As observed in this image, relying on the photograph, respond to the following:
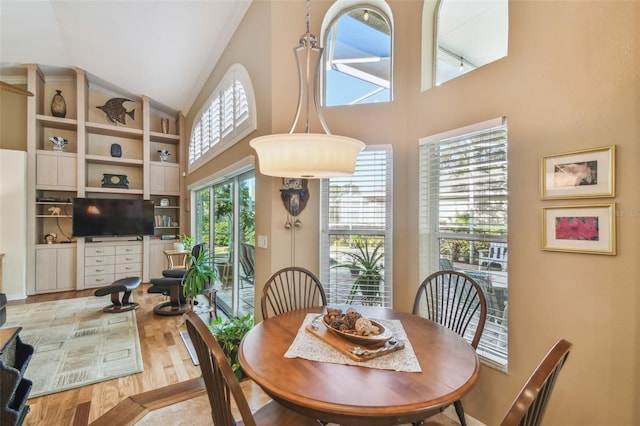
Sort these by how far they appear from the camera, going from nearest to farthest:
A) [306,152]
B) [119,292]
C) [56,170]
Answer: [306,152]
[119,292]
[56,170]

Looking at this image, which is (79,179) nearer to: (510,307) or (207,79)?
(207,79)

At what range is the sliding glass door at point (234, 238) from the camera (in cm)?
337

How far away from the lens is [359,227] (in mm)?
2631

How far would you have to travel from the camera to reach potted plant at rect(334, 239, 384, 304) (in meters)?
2.61

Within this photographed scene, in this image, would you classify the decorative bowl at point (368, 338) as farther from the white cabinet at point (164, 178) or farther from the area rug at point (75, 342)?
the white cabinet at point (164, 178)

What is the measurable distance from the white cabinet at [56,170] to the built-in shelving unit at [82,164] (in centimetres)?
1

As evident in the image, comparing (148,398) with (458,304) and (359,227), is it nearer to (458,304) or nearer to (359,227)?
(359,227)

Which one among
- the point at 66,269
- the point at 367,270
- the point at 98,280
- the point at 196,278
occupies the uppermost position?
the point at 367,270

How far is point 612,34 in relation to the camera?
1427mm

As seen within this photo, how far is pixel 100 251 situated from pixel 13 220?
1325 millimetres

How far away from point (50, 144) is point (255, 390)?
245 inches

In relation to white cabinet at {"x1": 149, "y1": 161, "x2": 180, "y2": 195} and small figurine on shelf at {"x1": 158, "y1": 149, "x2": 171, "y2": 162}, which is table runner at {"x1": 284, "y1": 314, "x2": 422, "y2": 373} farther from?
small figurine on shelf at {"x1": 158, "y1": 149, "x2": 171, "y2": 162}

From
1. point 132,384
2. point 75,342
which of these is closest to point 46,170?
point 75,342

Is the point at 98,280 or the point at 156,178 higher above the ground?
the point at 156,178
